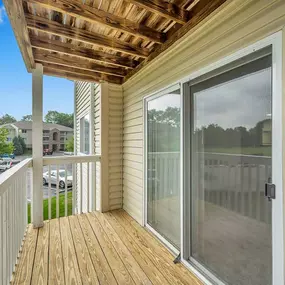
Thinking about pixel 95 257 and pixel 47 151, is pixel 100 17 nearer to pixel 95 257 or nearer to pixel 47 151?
pixel 47 151

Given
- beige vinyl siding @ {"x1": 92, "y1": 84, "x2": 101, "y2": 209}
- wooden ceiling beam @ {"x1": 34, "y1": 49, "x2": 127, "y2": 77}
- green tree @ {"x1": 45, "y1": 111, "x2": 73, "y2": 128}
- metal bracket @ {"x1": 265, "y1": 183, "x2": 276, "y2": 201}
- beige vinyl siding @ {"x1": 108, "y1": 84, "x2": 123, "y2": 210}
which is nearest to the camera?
metal bracket @ {"x1": 265, "y1": 183, "x2": 276, "y2": 201}

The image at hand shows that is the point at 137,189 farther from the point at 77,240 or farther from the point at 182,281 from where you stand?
the point at 182,281

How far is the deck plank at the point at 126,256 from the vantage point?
188 cm

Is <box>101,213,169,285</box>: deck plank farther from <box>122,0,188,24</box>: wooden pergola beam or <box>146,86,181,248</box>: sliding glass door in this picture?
<box>122,0,188,24</box>: wooden pergola beam

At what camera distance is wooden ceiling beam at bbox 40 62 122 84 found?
122 inches

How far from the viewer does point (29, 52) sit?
2.48m

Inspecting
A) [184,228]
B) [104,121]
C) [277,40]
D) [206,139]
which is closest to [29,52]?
[104,121]

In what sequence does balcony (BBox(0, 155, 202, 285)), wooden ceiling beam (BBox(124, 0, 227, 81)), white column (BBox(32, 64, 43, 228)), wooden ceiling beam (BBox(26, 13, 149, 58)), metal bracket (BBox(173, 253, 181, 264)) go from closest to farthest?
wooden ceiling beam (BBox(124, 0, 227, 81)), balcony (BBox(0, 155, 202, 285)), wooden ceiling beam (BBox(26, 13, 149, 58)), metal bracket (BBox(173, 253, 181, 264)), white column (BBox(32, 64, 43, 228))

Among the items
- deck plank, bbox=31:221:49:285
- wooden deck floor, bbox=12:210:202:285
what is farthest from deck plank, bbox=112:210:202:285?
deck plank, bbox=31:221:49:285

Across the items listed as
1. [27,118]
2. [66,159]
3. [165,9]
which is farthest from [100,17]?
[66,159]

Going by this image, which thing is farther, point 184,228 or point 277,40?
point 184,228

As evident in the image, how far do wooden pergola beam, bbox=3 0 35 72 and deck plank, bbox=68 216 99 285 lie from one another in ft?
8.36

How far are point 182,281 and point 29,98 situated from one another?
322 centimetres

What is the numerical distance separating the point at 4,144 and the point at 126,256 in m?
1.80
